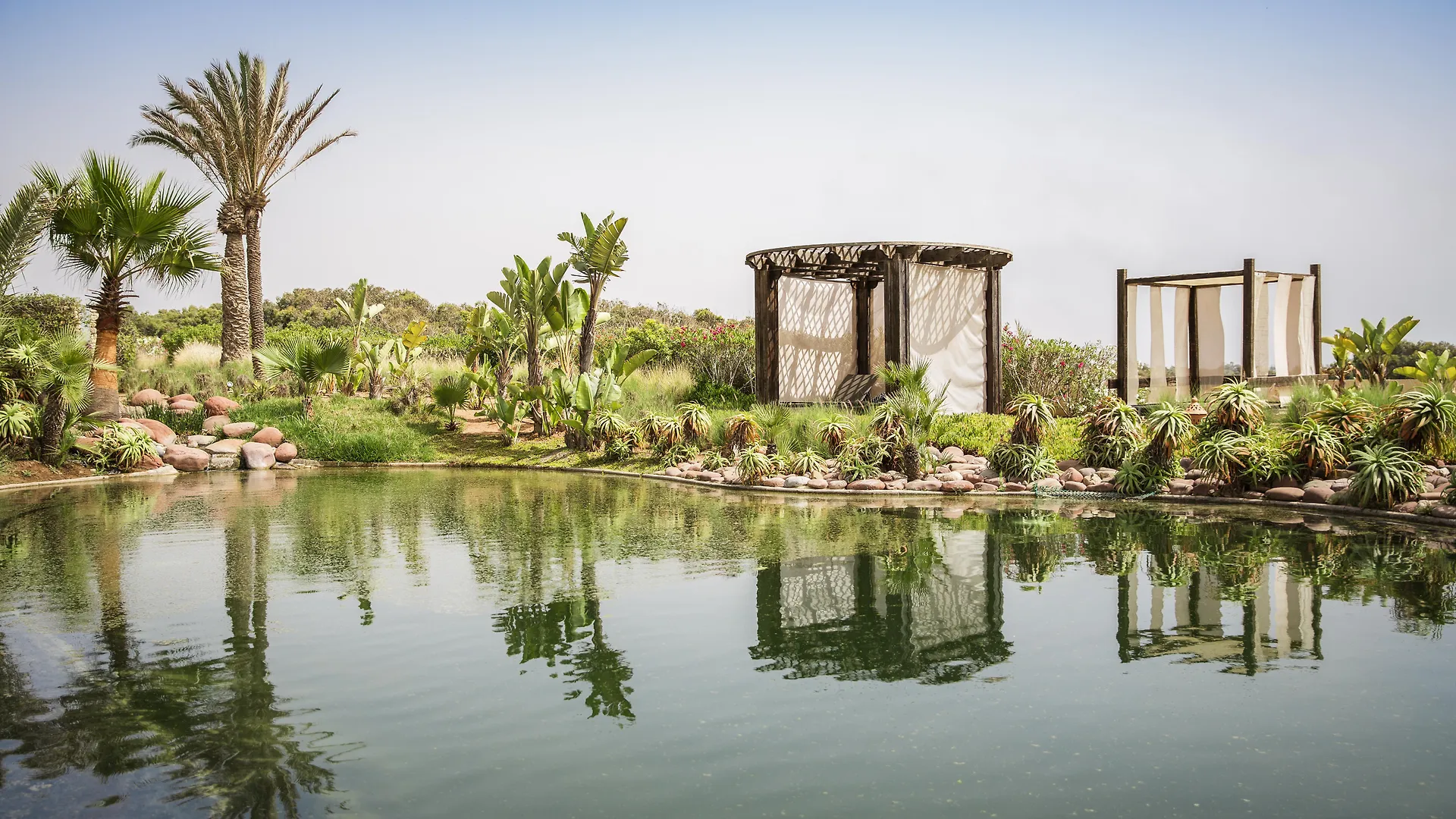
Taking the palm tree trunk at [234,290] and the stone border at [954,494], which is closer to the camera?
Result: the stone border at [954,494]

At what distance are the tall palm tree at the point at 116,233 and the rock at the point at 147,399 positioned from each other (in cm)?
397

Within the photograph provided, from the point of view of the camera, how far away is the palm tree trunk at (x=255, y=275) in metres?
22.3

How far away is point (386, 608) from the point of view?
6.43 meters

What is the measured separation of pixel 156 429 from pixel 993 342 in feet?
46.7

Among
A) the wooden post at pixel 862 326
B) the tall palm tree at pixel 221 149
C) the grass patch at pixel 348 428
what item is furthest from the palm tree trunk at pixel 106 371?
the wooden post at pixel 862 326

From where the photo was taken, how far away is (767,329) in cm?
1770

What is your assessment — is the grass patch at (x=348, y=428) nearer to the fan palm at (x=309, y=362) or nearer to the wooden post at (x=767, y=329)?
the fan palm at (x=309, y=362)

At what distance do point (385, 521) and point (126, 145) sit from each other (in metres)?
16.9

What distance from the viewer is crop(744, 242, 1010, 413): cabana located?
1641 centimetres

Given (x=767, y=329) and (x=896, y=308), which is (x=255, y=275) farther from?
(x=896, y=308)

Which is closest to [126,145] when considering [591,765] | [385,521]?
[385,521]

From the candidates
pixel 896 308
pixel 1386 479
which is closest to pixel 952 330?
pixel 896 308

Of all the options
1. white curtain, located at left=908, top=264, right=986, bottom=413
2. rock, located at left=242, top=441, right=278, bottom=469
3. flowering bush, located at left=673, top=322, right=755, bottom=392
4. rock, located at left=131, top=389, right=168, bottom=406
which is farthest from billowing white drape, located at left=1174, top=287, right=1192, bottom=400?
rock, located at left=131, top=389, right=168, bottom=406

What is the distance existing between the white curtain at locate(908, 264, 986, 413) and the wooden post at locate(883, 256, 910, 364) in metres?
0.24
